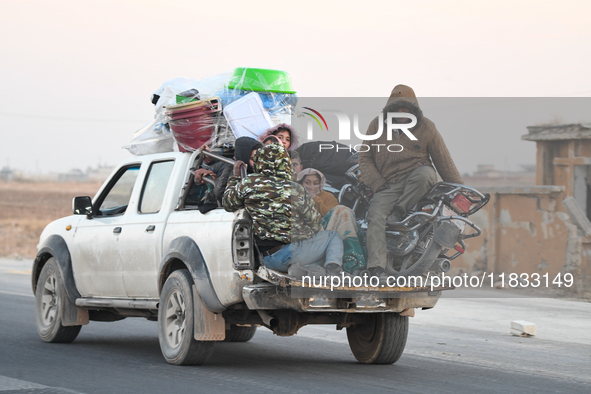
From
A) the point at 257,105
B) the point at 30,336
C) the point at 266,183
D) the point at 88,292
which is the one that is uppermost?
the point at 257,105

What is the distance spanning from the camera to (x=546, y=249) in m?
16.8

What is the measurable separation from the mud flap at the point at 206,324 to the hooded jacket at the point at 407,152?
1810mm

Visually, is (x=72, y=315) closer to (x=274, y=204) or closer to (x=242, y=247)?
(x=242, y=247)

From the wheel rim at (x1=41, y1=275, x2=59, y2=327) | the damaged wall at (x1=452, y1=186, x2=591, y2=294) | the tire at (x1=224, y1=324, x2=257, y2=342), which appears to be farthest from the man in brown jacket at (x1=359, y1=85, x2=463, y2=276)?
the damaged wall at (x1=452, y1=186, x2=591, y2=294)

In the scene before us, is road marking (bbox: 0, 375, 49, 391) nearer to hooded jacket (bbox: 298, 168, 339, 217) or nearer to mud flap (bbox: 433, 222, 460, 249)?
hooded jacket (bbox: 298, 168, 339, 217)

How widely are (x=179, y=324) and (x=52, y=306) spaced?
2567 mm

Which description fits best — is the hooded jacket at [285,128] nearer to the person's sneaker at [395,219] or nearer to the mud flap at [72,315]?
the person's sneaker at [395,219]

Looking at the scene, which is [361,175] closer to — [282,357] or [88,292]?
[282,357]

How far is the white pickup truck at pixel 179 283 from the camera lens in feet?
21.7

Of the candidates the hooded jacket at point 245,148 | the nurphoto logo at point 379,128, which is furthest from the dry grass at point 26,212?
the nurphoto logo at point 379,128

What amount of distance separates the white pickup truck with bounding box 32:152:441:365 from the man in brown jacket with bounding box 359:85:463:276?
490 millimetres

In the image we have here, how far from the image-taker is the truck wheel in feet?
23.6

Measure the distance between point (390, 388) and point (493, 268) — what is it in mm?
11928

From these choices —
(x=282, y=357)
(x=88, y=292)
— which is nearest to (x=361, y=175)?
(x=282, y=357)
